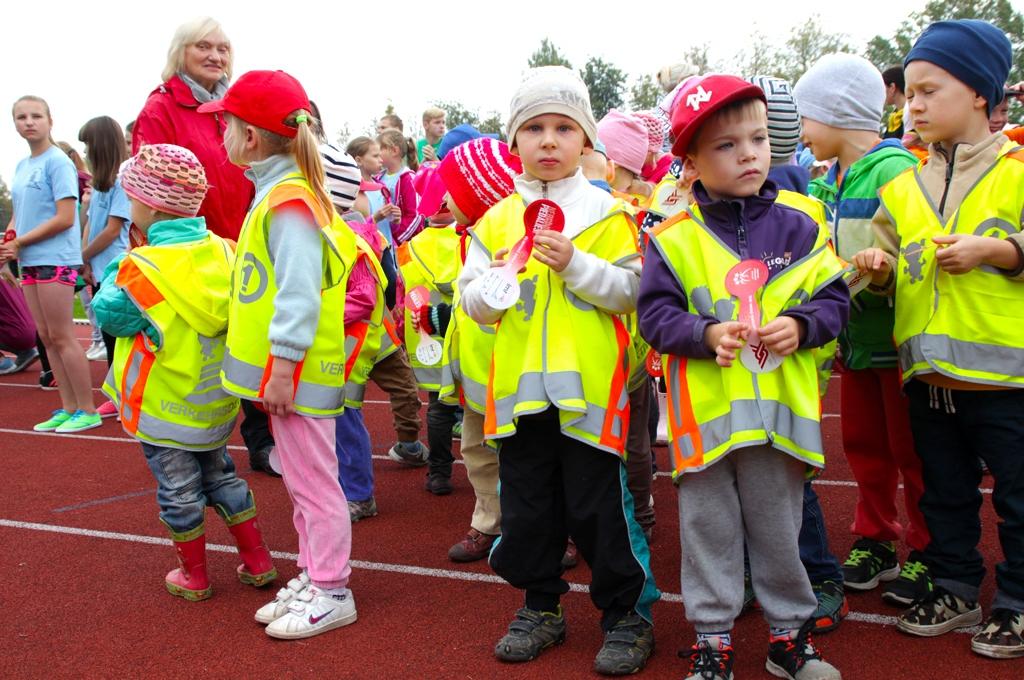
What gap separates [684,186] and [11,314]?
895cm

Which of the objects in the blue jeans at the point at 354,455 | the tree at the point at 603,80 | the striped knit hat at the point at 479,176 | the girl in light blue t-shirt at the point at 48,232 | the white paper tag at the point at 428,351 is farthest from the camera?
the tree at the point at 603,80

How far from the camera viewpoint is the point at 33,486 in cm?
625

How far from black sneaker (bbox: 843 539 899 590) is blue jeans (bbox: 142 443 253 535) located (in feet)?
8.45

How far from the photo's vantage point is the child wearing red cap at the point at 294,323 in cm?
352

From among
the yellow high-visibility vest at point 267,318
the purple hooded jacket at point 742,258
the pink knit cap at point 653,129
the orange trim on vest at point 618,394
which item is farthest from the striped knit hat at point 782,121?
the yellow high-visibility vest at point 267,318

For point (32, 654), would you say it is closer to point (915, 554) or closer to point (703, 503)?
point (703, 503)

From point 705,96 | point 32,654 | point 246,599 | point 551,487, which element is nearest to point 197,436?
point 246,599

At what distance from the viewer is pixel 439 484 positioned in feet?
18.4

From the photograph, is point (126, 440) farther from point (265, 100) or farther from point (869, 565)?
point (869, 565)

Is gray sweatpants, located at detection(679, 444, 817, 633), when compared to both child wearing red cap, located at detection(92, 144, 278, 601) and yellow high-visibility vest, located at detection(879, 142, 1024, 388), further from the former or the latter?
child wearing red cap, located at detection(92, 144, 278, 601)

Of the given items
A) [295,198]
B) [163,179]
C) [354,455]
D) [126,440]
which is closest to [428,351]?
[354,455]

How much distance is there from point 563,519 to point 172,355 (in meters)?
1.76

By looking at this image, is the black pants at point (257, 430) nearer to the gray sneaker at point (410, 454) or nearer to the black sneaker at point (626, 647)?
the gray sneaker at point (410, 454)

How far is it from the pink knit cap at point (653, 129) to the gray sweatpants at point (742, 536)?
3.19m
